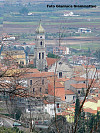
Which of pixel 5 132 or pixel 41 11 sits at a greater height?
pixel 5 132

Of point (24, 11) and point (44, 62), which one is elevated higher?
point (44, 62)

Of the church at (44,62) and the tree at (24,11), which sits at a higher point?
the church at (44,62)

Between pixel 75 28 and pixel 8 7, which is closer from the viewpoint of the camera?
pixel 75 28

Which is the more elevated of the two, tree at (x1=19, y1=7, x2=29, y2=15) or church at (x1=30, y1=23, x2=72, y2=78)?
church at (x1=30, y1=23, x2=72, y2=78)

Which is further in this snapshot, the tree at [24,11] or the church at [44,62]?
the tree at [24,11]

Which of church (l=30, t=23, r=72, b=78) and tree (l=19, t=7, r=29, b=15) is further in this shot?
tree (l=19, t=7, r=29, b=15)

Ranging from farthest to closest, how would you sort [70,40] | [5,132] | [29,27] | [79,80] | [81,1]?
1. [29,27]
2. [81,1]
3. [70,40]
4. [79,80]
5. [5,132]

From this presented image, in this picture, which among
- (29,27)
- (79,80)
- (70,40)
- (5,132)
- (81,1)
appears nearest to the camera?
(5,132)

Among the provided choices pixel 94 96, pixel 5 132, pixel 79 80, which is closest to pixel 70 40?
pixel 79 80

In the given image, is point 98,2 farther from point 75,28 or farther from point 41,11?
point 41,11

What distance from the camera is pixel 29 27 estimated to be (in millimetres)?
68625

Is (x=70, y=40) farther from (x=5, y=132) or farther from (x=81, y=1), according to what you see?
(x=5, y=132)

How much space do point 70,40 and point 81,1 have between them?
722 cm

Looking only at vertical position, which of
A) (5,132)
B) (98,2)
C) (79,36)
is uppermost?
(5,132)
